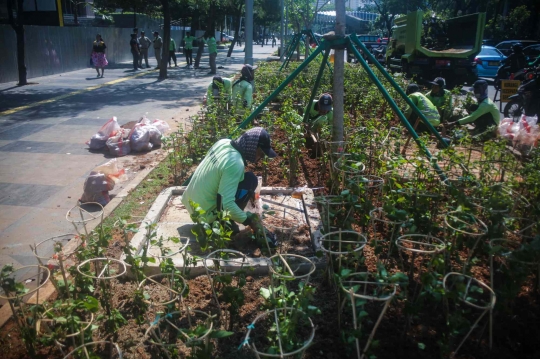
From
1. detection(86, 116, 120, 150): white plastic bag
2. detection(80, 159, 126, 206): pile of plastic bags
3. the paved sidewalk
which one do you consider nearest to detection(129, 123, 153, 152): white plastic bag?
the paved sidewalk

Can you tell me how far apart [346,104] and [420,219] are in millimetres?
6971

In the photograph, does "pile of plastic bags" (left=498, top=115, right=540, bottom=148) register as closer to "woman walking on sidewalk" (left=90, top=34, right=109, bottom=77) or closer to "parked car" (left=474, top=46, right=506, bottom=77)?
"parked car" (left=474, top=46, right=506, bottom=77)

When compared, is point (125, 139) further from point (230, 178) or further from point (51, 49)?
point (51, 49)

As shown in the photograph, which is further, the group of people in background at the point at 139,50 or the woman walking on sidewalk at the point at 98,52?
the group of people in background at the point at 139,50

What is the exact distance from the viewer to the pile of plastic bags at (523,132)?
6.96 m

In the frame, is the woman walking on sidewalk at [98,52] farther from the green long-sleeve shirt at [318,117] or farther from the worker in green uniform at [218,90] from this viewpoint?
the green long-sleeve shirt at [318,117]

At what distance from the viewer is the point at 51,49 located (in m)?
20.2

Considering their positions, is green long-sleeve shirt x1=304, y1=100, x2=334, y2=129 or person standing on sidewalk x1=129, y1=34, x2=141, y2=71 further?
person standing on sidewalk x1=129, y1=34, x2=141, y2=71

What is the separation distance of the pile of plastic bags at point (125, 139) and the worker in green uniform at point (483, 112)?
5193 mm

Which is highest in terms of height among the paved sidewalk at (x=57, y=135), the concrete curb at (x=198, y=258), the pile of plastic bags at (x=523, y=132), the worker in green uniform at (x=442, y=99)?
the worker in green uniform at (x=442, y=99)

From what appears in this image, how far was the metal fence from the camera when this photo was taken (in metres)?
16.9

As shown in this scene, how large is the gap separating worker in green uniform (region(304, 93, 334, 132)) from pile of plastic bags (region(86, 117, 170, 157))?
2714 mm

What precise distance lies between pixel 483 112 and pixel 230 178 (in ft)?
18.7

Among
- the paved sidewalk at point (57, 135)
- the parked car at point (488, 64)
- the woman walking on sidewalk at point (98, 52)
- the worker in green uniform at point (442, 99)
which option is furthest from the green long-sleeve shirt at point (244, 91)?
the parked car at point (488, 64)
